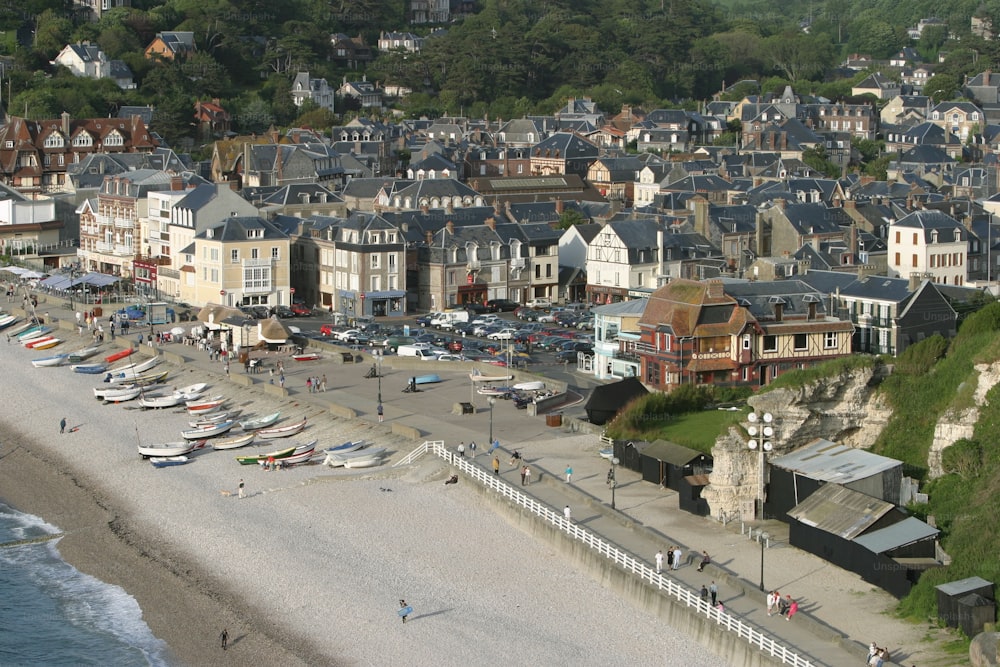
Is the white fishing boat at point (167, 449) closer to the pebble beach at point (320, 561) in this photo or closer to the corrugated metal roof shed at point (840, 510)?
the pebble beach at point (320, 561)

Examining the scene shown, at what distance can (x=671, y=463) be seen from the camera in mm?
42688

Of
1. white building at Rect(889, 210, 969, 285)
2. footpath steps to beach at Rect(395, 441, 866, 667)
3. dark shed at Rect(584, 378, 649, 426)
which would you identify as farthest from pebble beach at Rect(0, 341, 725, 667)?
white building at Rect(889, 210, 969, 285)

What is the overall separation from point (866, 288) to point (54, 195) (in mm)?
58637

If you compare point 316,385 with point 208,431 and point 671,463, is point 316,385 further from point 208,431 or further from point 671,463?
point 671,463

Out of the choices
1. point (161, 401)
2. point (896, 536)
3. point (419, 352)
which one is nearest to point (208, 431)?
point (161, 401)

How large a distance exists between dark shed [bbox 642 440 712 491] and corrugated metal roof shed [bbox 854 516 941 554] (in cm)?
672

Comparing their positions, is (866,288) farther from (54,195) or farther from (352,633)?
(54,195)

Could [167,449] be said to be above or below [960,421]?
below

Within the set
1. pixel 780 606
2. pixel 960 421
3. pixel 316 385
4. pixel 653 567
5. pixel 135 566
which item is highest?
pixel 960 421

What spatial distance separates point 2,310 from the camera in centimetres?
7712

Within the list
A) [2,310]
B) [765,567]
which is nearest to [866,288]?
[765,567]

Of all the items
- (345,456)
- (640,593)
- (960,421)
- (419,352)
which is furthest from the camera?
(419,352)

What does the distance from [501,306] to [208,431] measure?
26174 millimetres

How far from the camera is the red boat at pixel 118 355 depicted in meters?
65.9
